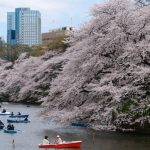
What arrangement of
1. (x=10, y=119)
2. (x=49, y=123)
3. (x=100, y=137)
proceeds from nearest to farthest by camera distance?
(x=100, y=137)
(x=49, y=123)
(x=10, y=119)

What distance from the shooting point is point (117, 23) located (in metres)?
38.5

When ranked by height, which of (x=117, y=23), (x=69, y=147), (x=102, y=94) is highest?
(x=117, y=23)

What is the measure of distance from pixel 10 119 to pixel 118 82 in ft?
59.6

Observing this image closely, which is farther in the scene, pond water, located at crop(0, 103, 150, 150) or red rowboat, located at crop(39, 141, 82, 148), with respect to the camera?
pond water, located at crop(0, 103, 150, 150)

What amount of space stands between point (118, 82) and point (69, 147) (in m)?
10.0

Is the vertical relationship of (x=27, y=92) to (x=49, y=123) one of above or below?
above

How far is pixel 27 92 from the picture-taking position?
7869cm

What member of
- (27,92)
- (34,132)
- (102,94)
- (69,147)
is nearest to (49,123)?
(34,132)

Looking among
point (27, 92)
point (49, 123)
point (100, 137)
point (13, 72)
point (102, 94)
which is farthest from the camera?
point (13, 72)

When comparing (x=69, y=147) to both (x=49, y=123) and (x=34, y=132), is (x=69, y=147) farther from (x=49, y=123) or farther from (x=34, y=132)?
(x=49, y=123)

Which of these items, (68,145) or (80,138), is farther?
(80,138)

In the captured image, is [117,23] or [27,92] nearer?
[117,23]

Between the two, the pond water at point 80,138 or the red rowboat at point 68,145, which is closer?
the red rowboat at point 68,145

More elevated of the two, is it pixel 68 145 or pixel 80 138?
pixel 80 138
